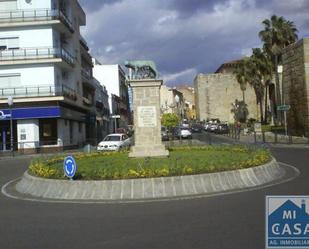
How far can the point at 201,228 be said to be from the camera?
9297 millimetres

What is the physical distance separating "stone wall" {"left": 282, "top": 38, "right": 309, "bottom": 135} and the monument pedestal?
918 inches

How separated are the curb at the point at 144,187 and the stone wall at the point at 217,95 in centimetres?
10353

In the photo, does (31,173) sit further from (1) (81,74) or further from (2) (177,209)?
(1) (81,74)

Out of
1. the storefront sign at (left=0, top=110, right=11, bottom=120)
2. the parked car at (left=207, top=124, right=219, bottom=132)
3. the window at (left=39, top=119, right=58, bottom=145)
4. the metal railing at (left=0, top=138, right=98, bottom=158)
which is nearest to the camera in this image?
the metal railing at (left=0, top=138, right=98, bottom=158)

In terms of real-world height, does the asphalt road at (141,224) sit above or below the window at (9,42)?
below

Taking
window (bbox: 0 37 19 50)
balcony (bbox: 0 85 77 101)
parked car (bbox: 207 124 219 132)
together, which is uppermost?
window (bbox: 0 37 19 50)

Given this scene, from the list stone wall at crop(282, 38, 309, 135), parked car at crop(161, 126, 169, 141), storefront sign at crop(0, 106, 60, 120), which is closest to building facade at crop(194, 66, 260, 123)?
parked car at crop(161, 126, 169, 141)

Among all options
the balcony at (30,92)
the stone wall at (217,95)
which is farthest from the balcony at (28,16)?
the stone wall at (217,95)

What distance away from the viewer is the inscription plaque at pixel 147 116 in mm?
21750

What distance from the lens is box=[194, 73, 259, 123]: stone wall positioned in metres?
118

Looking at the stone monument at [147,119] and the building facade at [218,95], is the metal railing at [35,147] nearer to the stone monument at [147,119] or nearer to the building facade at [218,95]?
the stone monument at [147,119]

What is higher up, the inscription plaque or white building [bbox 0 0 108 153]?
white building [bbox 0 0 108 153]

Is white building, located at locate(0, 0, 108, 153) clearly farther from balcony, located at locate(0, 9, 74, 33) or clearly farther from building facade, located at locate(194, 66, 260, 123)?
building facade, located at locate(194, 66, 260, 123)

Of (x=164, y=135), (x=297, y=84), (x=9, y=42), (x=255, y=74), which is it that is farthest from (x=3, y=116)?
(x=255, y=74)
